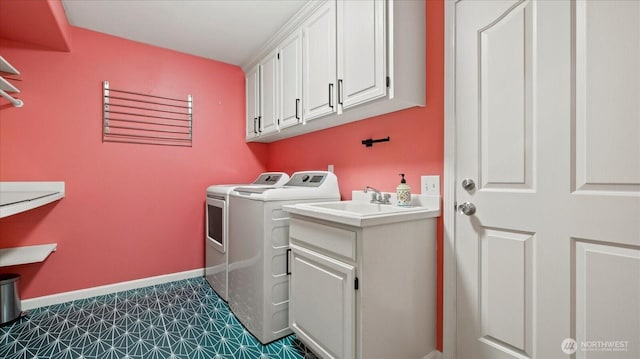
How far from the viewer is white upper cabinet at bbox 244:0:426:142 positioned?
1.48 metres

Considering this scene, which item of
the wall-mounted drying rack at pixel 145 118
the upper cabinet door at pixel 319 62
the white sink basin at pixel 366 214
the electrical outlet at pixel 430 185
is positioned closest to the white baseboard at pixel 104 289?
the wall-mounted drying rack at pixel 145 118

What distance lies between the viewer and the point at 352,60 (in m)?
1.66

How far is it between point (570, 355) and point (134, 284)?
10.1 ft

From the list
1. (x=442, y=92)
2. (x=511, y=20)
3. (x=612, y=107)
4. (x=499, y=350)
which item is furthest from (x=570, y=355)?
(x=511, y=20)

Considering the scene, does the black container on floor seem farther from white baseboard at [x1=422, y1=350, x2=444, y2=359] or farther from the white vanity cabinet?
white baseboard at [x1=422, y1=350, x2=444, y2=359]

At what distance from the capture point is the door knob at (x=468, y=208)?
1.40 m

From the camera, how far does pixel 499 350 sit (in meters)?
1.30

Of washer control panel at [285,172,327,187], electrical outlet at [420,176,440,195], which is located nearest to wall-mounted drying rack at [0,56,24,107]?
washer control panel at [285,172,327,187]

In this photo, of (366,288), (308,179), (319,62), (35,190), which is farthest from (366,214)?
Answer: (35,190)

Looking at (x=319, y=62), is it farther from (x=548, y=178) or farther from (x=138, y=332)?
(x=138, y=332)

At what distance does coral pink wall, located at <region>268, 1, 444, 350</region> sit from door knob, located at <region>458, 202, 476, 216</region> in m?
0.15

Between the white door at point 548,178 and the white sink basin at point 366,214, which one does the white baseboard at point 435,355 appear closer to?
the white door at point 548,178

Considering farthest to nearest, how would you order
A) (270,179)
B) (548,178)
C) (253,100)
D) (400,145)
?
(253,100)
(270,179)
(400,145)
(548,178)

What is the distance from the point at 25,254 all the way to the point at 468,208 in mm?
2961
